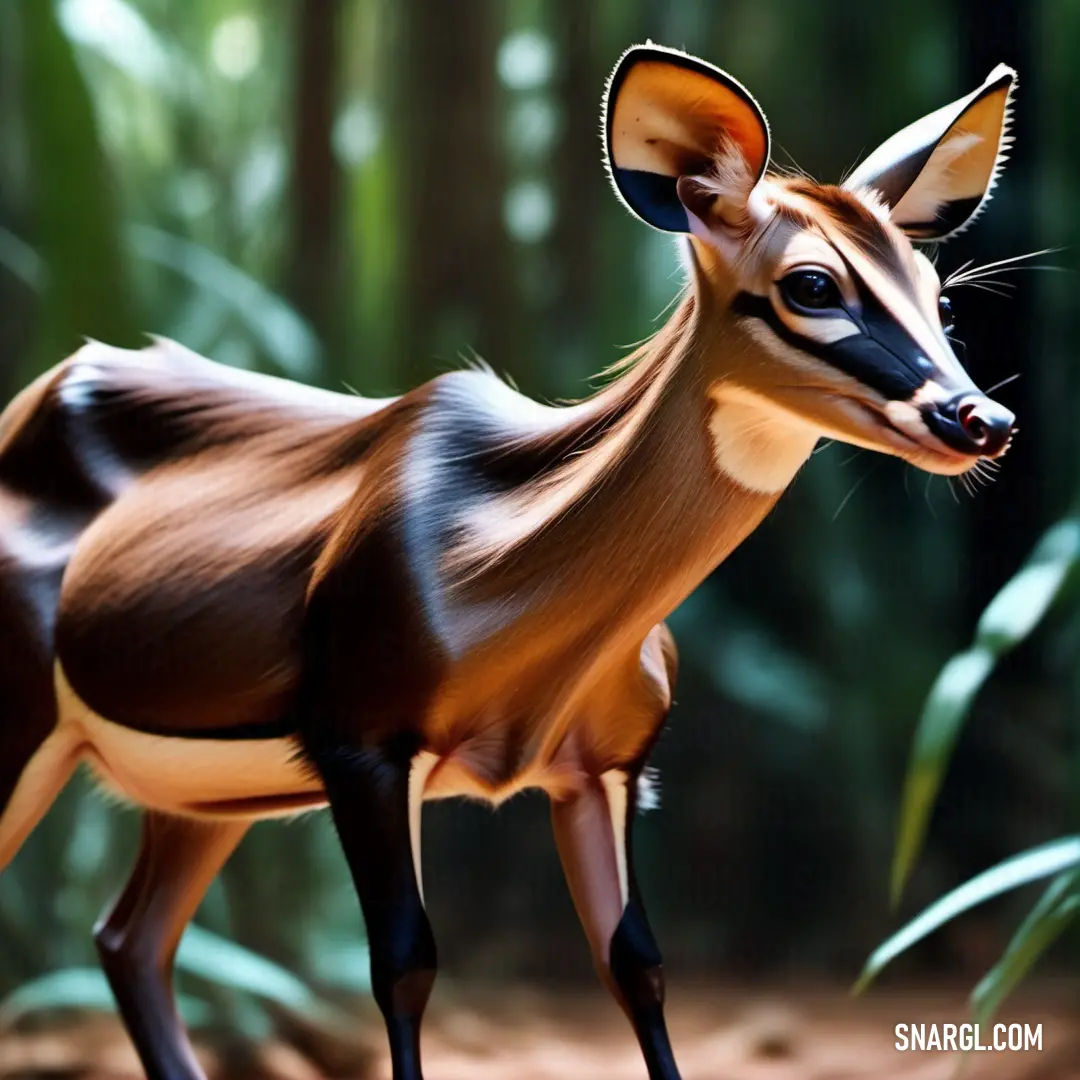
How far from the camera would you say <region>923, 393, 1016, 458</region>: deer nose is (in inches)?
35.2

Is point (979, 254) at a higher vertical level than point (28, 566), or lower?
higher

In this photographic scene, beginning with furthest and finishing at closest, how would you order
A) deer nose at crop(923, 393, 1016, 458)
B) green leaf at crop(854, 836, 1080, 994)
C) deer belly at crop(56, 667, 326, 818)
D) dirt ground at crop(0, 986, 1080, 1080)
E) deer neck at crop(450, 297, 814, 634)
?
dirt ground at crop(0, 986, 1080, 1080) → green leaf at crop(854, 836, 1080, 994) → deer belly at crop(56, 667, 326, 818) → deer neck at crop(450, 297, 814, 634) → deer nose at crop(923, 393, 1016, 458)

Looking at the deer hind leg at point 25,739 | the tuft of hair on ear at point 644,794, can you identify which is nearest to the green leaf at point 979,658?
the tuft of hair on ear at point 644,794

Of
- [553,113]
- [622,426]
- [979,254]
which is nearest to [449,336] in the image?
[553,113]

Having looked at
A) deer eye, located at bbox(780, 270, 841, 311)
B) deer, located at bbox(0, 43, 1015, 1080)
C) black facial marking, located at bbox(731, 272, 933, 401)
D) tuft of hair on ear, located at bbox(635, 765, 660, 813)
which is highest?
deer eye, located at bbox(780, 270, 841, 311)

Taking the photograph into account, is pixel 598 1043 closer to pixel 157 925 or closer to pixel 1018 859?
pixel 1018 859

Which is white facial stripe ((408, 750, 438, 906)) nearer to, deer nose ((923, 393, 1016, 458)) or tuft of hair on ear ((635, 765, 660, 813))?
tuft of hair on ear ((635, 765, 660, 813))

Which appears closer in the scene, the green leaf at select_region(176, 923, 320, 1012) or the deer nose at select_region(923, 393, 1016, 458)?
the deer nose at select_region(923, 393, 1016, 458)

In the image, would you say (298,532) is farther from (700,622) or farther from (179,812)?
(700,622)

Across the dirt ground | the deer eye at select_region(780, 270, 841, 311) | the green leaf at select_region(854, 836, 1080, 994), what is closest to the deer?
the deer eye at select_region(780, 270, 841, 311)

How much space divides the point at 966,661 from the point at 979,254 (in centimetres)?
54

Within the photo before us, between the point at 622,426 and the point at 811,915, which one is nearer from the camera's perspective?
the point at 622,426

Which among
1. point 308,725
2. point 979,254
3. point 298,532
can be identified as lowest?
point 308,725

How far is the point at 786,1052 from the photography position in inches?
69.3
